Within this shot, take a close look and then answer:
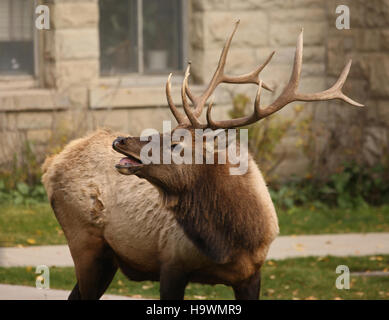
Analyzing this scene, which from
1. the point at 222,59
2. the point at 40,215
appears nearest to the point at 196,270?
the point at 222,59

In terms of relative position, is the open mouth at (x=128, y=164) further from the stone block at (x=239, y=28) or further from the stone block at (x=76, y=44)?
the stone block at (x=239, y=28)

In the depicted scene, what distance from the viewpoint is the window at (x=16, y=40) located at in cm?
1038

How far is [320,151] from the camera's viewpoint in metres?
10.6

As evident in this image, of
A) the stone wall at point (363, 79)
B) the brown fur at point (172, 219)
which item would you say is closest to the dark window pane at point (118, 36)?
the stone wall at point (363, 79)

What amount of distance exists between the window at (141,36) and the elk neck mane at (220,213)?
5.89 meters

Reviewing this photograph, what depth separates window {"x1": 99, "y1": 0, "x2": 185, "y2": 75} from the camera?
1076 centimetres

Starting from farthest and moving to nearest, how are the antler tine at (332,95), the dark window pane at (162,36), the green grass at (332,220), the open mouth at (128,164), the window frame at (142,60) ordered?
the dark window pane at (162,36) < the window frame at (142,60) < the green grass at (332,220) < the antler tine at (332,95) < the open mouth at (128,164)

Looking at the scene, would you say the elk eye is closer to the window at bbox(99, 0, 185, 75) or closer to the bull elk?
Answer: the bull elk

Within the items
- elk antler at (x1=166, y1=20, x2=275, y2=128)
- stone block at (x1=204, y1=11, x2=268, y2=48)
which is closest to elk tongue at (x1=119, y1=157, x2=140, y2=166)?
elk antler at (x1=166, y1=20, x2=275, y2=128)

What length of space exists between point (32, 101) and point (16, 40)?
96 centimetres

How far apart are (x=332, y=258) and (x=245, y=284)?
310cm
